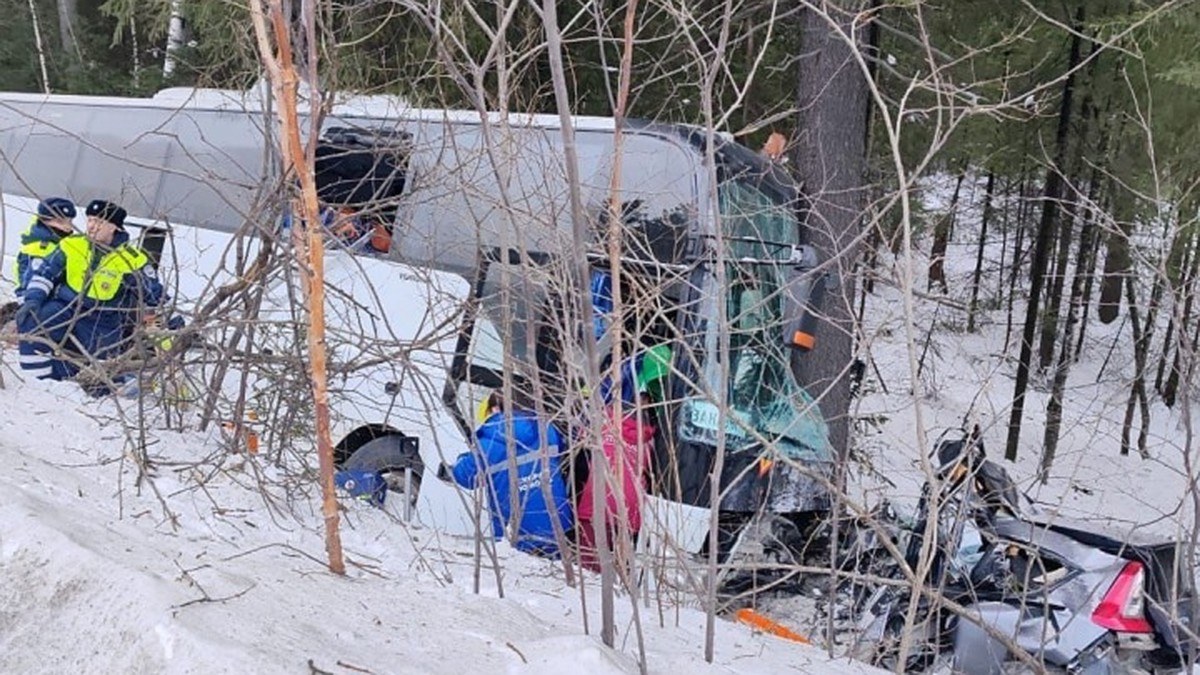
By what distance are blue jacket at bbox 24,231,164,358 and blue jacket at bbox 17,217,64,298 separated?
0.15 m

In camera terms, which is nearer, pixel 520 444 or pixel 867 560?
pixel 520 444

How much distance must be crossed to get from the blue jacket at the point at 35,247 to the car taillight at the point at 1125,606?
5928mm

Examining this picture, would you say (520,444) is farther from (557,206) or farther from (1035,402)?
(1035,402)

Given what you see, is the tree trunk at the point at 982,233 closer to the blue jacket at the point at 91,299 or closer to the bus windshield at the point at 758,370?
the bus windshield at the point at 758,370

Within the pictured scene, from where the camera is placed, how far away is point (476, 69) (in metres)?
3.01

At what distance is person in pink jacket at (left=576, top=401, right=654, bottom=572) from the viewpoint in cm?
286

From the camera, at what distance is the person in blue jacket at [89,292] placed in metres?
5.23

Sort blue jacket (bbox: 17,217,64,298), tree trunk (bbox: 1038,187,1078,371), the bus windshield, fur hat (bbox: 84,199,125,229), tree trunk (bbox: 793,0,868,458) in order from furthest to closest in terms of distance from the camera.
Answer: tree trunk (bbox: 1038,187,1078,371)
tree trunk (bbox: 793,0,868,458)
blue jacket (bbox: 17,217,64,298)
fur hat (bbox: 84,199,125,229)
the bus windshield

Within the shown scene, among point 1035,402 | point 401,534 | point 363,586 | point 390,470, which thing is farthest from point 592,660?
point 1035,402

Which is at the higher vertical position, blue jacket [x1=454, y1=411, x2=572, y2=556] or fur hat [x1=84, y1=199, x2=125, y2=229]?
fur hat [x1=84, y1=199, x2=125, y2=229]

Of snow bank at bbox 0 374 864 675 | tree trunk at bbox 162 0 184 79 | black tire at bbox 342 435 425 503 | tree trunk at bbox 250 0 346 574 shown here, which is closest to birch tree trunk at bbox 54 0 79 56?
tree trunk at bbox 162 0 184 79

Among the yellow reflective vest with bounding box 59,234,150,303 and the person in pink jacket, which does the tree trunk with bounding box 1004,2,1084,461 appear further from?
the yellow reflective vest with bounding box 59,234,150,303

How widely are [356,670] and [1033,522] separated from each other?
118 inches

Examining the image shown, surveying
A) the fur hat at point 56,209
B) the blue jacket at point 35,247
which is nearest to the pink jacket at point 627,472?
the fur hat at point 56,209
